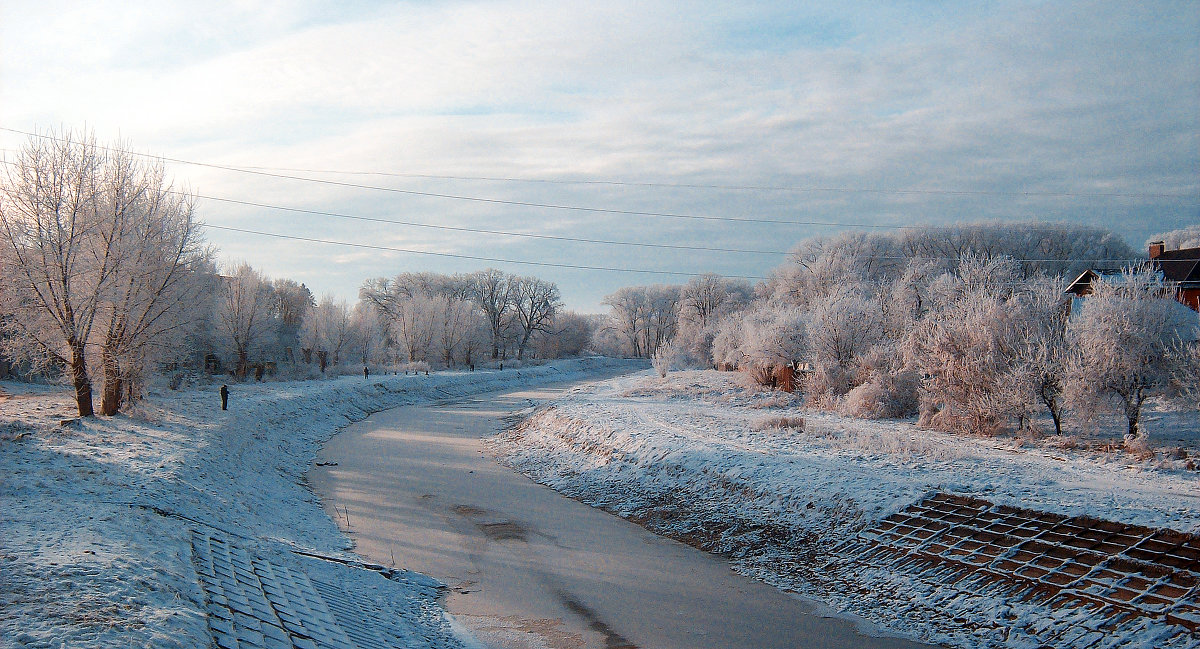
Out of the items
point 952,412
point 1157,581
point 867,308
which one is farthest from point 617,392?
point 1157,581

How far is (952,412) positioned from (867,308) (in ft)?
40.6

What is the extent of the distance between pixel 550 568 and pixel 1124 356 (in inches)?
665

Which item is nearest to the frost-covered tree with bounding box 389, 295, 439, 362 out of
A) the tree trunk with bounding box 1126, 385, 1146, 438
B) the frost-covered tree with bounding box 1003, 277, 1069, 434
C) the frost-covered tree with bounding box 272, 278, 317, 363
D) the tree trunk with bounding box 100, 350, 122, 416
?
the frost-covered tree with bounding box 272, 278, 317, 363

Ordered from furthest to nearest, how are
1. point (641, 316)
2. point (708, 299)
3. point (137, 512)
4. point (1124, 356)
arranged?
point (641, 316) < point (708, 299) < point (1124, 356) < point (137, 512)

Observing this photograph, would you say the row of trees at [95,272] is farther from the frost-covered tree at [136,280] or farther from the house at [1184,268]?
the house at [1184,268]

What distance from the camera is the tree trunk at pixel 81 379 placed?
19.7 m

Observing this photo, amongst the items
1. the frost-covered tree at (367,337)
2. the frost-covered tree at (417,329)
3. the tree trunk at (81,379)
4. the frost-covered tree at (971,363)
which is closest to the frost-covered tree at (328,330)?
the frost-covered tree at (367,337)

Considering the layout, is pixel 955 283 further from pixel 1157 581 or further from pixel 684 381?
pixel 1157 581

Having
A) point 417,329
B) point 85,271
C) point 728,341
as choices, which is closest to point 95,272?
point 85,271

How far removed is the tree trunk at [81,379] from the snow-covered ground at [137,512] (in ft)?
2.30

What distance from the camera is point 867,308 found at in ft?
112

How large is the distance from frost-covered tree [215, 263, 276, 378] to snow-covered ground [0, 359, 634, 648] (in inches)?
830

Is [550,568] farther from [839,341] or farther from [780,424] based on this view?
[839,341]

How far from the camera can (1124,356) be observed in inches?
749
